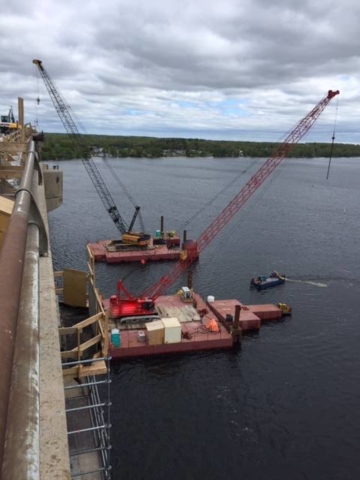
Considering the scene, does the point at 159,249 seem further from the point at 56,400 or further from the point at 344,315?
the point at 56,400

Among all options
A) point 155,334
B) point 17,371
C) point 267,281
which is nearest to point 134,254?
point 267,281

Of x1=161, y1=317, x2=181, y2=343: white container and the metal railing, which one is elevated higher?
the metal railing

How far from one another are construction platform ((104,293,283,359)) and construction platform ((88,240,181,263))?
17.7m

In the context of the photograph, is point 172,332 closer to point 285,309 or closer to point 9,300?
point 285,309

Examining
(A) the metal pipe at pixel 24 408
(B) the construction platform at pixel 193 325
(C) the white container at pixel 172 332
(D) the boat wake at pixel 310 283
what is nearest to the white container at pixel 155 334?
(B) the construction platform at pixel 193 325

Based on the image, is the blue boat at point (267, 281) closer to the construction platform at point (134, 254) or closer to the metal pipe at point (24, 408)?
the construction platform at point (134, 254)

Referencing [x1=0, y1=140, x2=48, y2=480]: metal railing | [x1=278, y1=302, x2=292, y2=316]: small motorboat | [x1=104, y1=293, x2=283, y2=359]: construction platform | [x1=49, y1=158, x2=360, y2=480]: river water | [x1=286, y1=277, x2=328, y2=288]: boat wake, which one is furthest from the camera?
[x1=286, y1=277, x2=328, y2=288]: boat wake

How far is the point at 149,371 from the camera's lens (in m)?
32.8

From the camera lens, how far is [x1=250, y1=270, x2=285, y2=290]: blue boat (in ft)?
167

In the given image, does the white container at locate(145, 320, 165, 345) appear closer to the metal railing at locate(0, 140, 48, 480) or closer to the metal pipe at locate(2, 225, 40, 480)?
the metal railing at locate(0, 140, 48, 480)

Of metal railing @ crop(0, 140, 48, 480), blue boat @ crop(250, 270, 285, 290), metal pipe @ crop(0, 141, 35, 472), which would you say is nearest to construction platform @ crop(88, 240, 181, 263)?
blue boat @ crop(250, 270, 285, 290)

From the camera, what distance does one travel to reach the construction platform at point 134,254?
198 ft

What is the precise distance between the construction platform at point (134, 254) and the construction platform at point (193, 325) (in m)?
17.7

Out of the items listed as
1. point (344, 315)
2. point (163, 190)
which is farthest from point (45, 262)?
point (163, 190)
